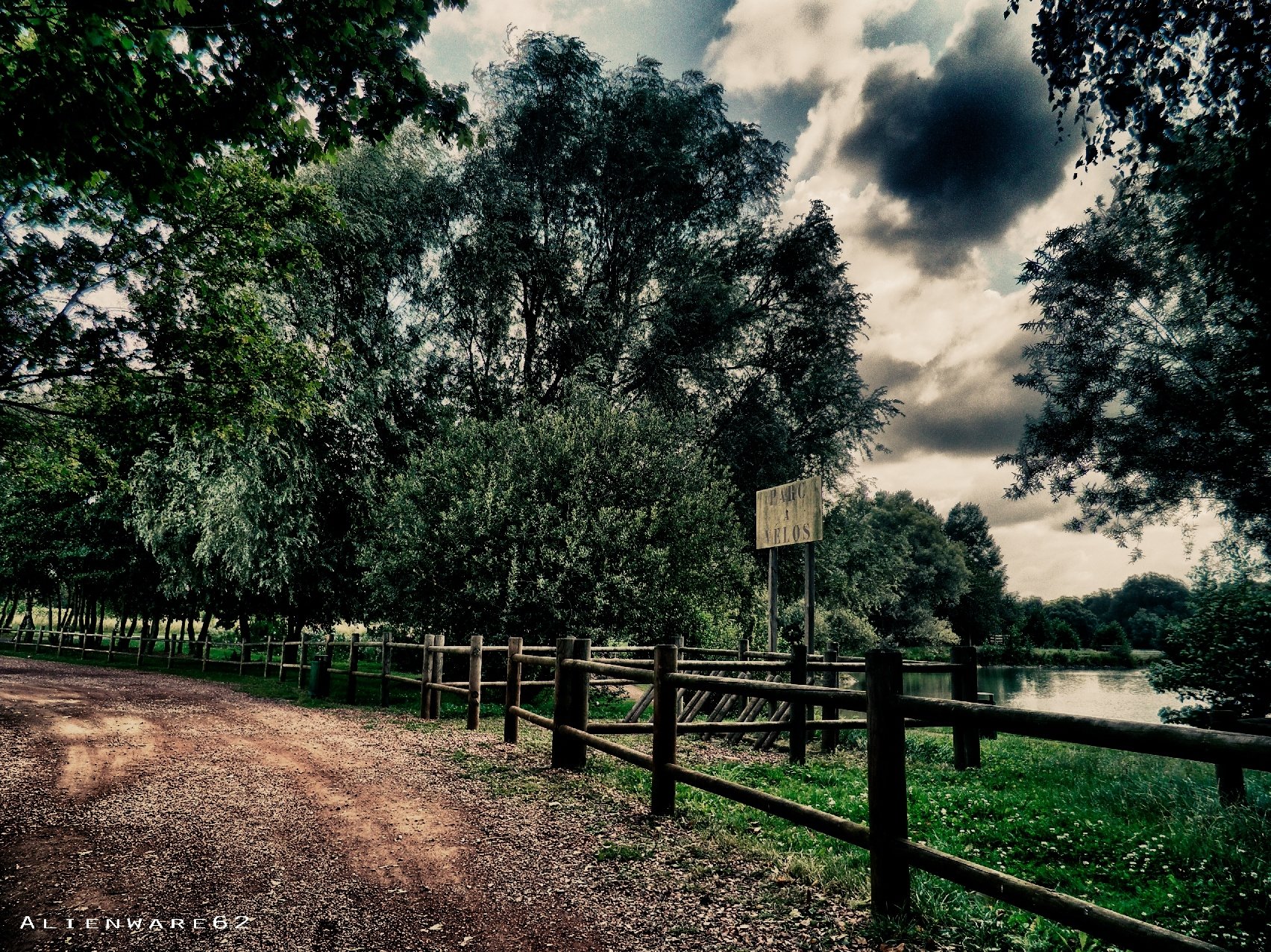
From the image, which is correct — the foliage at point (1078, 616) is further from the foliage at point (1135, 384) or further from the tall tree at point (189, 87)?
the tall tree at point (189, 87)

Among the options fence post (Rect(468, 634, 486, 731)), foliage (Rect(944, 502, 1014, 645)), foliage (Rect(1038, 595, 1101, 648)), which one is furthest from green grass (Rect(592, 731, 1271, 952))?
foliage (Rect(1038, 595, 1101, 648))

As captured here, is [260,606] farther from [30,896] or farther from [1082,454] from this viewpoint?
[1082,454]

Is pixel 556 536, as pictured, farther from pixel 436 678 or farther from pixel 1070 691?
pixel 1070 691

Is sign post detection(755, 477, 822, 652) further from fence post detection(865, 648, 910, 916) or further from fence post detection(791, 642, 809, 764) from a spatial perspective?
fence post detection(865, 648, 910, 916)

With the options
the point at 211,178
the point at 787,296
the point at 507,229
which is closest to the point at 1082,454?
the point at 787,296

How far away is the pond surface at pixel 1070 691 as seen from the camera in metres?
23.0

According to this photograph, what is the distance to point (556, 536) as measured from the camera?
15312 mm

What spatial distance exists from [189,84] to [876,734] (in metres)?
7.77

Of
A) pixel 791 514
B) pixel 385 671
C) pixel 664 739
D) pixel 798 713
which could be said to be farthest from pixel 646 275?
pixel 664 739

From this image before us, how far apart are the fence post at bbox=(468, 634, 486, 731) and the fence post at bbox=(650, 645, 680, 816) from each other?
4.96 m

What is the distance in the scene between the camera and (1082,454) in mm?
22719

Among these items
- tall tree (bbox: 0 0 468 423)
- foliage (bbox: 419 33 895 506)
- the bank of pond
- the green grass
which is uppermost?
foliage (bbox: 419 33 895 506)

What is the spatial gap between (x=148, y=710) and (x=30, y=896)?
10.2 meters

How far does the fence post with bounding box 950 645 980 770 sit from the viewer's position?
934 cm
